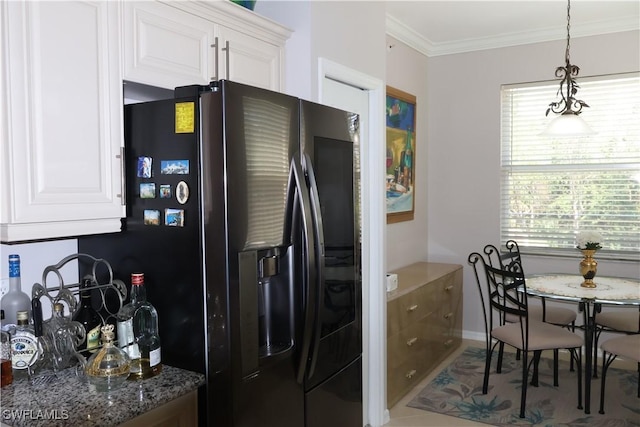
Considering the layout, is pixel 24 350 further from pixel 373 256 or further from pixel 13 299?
pixel 373 256

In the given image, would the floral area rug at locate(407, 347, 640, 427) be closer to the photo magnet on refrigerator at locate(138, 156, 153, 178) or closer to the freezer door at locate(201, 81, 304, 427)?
the freezer door at locate(201, 81, 304, 427)

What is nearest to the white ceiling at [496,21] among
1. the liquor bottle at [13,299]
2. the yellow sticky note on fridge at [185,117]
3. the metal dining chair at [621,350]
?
the metal dining chair at [621,350]

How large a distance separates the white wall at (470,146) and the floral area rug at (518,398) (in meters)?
0.92

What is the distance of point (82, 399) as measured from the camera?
1530 mm

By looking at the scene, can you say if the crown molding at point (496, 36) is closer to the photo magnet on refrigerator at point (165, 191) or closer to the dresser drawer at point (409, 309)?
the dresser drawer at point (409, 309)

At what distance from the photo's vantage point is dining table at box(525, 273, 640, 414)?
128 inches

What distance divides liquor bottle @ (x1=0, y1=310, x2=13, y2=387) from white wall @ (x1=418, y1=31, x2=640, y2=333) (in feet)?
13.1

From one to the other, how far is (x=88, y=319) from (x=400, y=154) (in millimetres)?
3109

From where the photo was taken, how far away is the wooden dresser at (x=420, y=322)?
11.4 feet

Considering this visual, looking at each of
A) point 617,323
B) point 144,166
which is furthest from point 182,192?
point 617,323

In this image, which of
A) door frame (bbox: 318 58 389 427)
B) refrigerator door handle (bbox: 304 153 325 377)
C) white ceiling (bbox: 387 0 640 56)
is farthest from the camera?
white ceiling (bbox: 387 0 640 56)

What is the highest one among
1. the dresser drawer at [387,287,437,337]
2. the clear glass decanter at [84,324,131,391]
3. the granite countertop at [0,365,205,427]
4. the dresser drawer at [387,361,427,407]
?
the clear glass decanter at [84,324,131,391]

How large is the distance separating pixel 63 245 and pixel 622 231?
13.4 ft

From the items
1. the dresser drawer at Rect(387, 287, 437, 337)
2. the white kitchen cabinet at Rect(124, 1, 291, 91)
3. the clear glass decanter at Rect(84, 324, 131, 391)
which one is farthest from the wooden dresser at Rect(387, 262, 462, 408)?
the clear glass decanter at Rect(84, 324, 131, 391)
